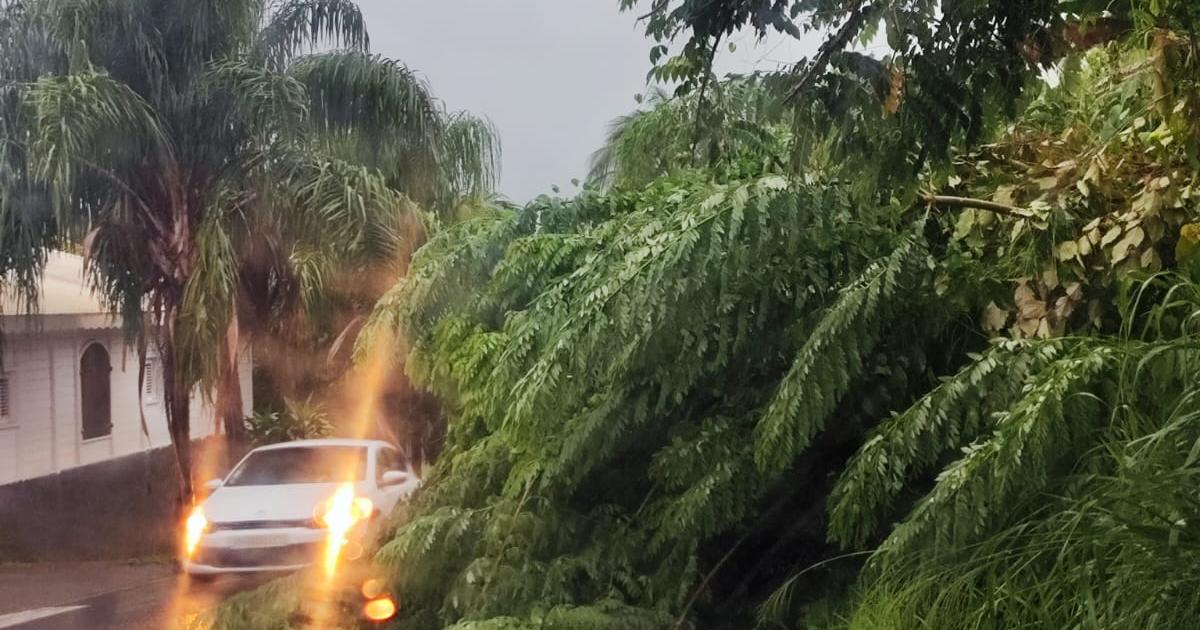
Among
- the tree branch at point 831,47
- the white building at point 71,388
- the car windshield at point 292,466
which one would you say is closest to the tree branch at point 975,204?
the tree branch at point 831,47

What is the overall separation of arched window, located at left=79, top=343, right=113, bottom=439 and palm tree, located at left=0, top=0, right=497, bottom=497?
174 millimetres

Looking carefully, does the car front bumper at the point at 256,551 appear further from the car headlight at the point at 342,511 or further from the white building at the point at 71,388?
the white building at the point at 71,388

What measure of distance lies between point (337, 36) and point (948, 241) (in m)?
2.63

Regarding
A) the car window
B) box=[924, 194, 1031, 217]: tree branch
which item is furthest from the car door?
box=[924, 194, 1031, 217]: tree branch

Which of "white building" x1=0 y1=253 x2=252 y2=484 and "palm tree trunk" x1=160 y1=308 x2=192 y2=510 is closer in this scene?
"white building" x1=0 y1=253 x2=252 y2=484

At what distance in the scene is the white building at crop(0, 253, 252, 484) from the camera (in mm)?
4270

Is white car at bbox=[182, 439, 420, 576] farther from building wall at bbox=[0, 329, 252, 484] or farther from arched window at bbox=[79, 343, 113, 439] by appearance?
arched window at bbox=[79, 343, 113, 439]

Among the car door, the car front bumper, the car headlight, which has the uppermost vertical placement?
the car door

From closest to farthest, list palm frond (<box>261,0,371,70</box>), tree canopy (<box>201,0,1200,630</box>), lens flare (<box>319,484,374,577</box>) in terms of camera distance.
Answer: tree canopy (<box>201,0,1200,630</box>) < lens flare (<box>319,484,374,577</box>) < palm frond (<box>261,0,371,70</box>)

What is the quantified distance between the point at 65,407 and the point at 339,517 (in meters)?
1.13

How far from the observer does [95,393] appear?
4.38 meters

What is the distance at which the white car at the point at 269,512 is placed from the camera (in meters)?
4.42

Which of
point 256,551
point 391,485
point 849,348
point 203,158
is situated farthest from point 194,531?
point 849,348

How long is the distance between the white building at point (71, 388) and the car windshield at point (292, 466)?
8.6 inches
